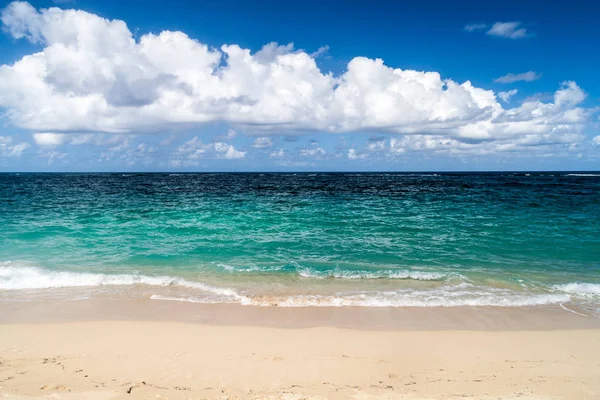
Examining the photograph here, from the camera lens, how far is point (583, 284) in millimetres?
11922

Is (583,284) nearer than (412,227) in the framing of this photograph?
Yes

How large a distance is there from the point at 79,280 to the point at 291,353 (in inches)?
371

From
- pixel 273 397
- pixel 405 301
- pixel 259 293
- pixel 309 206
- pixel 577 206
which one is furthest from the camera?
pixel 309 206

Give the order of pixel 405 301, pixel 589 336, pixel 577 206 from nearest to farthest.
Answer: pixel 589 336 < pixel 405 301 < pixel 577 206

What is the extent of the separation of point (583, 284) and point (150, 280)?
1561cm

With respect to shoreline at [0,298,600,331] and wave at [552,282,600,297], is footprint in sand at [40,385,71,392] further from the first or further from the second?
wave at [552,282,600,297]

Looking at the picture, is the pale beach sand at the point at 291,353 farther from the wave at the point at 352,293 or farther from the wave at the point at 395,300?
the wave at the point at 352,293

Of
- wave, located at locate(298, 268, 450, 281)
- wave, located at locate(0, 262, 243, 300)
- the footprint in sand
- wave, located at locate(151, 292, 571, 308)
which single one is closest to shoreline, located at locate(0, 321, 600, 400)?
the footprint in sand

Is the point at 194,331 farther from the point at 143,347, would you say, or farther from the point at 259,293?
the point at 259,293

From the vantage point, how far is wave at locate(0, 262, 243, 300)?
11.8 metres

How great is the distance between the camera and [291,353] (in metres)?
7.23

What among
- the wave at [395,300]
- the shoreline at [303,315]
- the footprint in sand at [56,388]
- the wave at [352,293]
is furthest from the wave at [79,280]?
the footprint in sand at [56,388]

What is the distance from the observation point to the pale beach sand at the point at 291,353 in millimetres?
5871

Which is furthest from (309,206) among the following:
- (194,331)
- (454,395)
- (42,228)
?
(454,395)
